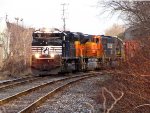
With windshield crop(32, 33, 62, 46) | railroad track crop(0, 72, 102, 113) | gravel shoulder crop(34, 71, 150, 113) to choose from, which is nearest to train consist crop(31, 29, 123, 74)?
windshield crop(32, 33, 62, 46)

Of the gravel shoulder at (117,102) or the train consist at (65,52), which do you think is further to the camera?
the train consist at (65,52)

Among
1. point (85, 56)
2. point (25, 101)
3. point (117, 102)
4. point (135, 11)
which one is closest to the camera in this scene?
point (117, 102)

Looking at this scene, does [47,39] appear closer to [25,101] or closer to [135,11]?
[135,11]

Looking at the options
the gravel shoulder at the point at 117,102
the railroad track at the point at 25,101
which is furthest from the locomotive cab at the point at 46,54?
the gravel shoulder at the point at 117,102

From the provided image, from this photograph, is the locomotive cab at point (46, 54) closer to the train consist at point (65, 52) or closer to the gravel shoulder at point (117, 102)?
the train consist at point (65, 52)

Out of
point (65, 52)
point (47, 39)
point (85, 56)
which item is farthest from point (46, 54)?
point (85, 56)

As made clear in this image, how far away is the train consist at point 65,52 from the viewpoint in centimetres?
2467

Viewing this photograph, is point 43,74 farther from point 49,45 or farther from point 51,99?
point 51,99

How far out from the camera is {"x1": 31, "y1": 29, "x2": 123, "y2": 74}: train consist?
80.9 feet

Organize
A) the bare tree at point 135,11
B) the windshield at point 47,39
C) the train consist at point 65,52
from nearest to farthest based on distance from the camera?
the bare tree at point 135,11 < the train consist at point 65,52 < the windshield at point 47,39

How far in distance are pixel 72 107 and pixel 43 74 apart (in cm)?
1416

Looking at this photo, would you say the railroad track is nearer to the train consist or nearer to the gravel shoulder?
the gravel shoulder

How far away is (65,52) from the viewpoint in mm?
25703

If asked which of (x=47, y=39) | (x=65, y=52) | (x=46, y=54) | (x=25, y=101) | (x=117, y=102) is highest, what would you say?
(x=47, y=39)
